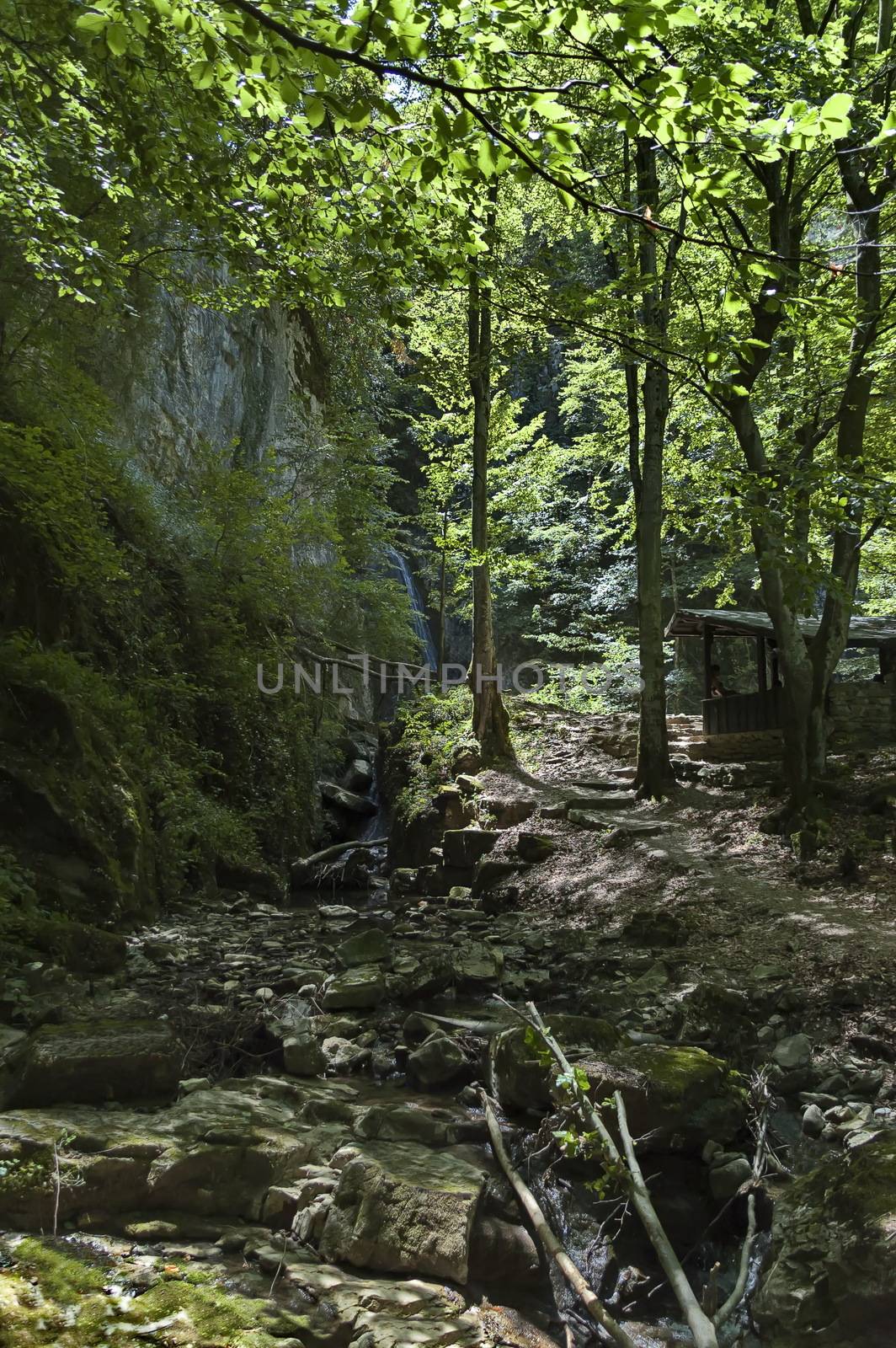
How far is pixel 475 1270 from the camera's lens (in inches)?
119

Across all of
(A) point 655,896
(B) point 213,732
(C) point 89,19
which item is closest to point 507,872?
(A) point 655,896

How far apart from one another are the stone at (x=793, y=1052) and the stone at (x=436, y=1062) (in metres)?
1.86

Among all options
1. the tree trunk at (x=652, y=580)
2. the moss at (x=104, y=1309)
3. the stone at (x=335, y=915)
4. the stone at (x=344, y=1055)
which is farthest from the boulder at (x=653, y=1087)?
the tree trunk at (x=652, y=580)

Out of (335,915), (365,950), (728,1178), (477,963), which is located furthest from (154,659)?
(728,1178)

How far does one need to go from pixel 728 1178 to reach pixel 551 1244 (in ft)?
3.84

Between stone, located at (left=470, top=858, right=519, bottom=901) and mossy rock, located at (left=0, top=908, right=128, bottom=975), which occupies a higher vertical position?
mossy rock, located at (left=0, top=908, right=128, bottom=975)

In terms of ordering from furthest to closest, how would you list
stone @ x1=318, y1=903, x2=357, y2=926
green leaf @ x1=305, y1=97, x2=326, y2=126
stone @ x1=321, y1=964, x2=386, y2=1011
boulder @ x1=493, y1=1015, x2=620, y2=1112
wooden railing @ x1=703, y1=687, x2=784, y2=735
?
1. wooden railing @ x1=703, y1=687, x2=784, y2=735
2. stone @ x1=318, y1=903, x2=357, y2=926
3. stone @ x1=321, y1=964, x2=386, y2=1011
4. boulder @ x1=493, y1=1015, x2=620, y2=1112
5. green leaf @ x1=305, y1=97, x2=326, y2=126

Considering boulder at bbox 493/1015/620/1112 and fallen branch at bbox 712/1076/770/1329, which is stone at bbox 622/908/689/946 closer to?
boulder at bbox 493/1015/620/1112

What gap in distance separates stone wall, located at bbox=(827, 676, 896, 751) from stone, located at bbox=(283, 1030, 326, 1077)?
35.0 feet

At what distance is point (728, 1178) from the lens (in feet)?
11.8

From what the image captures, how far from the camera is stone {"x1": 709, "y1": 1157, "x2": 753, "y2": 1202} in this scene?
11.7ft

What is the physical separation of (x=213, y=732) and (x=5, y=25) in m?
8.46

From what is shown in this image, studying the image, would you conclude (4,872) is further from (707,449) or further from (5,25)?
(707,449)

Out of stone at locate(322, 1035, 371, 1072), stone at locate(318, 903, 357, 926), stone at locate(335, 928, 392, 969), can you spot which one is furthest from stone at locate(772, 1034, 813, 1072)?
stone at locate(318, 903, 357, 926)
